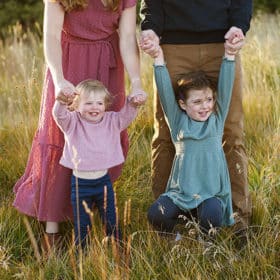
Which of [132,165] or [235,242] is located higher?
[132,165]

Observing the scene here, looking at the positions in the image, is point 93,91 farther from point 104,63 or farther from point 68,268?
point 68,268

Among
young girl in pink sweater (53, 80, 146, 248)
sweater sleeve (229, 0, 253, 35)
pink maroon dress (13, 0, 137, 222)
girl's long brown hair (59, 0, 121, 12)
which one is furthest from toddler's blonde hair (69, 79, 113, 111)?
sweater sleeve (229, 0, 253, 35)

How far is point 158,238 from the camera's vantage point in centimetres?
333

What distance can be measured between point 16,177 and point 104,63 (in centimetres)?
125

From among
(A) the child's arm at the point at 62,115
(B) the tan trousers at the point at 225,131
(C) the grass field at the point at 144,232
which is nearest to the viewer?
(C) the grass field at the point at 144,232

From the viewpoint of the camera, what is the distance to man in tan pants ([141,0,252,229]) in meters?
3.35

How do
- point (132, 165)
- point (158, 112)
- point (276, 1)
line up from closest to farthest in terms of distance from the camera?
point (158, 112), point (132, 165), point (276, 1)

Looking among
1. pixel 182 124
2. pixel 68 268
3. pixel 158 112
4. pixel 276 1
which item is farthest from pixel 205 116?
pixel 276 1

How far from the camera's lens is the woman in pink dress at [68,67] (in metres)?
3.31

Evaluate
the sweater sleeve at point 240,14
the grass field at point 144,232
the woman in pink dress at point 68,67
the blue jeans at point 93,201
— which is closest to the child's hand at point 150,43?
the woman in pink dress at point 68,67

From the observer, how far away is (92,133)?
3303mm

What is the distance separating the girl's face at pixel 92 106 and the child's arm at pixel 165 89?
1.01 ft

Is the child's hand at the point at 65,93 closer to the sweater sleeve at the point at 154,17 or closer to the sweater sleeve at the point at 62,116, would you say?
the sweater sleeve at the point at 62,116

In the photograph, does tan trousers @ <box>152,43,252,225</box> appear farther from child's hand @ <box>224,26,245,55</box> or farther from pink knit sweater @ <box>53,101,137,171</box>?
pink knit sweater @ <box>53,101,137,171</box>
